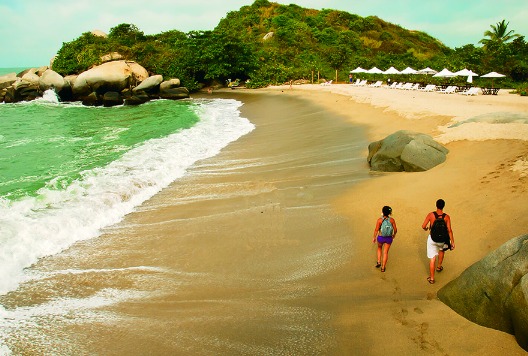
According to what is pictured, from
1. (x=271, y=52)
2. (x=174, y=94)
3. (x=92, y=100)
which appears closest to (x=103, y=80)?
(x=92, y=100)

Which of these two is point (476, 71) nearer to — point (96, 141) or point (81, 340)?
point (96, 141)

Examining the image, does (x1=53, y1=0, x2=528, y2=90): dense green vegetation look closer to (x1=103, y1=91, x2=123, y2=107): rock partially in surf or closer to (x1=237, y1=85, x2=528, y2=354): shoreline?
(x1=103, y1=91, x2=123, y2=107): rock partially in surf

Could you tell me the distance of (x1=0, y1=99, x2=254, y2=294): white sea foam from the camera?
680cm

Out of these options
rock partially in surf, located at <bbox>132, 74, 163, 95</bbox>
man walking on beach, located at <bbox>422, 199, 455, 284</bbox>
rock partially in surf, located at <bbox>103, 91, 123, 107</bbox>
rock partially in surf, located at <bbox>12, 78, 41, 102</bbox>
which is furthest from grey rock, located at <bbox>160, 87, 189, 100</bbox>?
man walking on beach, located at <bbox>422, 199, 455, 284</bbox>

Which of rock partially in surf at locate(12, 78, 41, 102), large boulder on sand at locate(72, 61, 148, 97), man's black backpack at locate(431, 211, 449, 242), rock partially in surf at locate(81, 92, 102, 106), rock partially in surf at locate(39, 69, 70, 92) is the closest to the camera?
man's black backpack at locate(431, 211, 449, 242)

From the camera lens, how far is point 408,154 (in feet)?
32.7

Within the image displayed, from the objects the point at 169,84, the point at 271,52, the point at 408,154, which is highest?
the point at 271,52

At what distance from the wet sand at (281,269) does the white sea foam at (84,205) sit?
1.44 ft

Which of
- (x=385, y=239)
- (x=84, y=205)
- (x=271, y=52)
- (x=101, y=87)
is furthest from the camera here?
(x=271, y=52)

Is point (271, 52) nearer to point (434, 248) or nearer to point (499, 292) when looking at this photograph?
point (434, 248)

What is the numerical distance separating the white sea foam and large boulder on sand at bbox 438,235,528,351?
667 cm

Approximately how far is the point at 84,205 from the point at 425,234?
772 cm

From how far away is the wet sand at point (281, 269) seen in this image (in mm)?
4453

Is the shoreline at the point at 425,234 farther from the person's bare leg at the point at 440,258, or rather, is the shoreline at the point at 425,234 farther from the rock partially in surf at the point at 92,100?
the rock partially in surf at the point at 92,100
